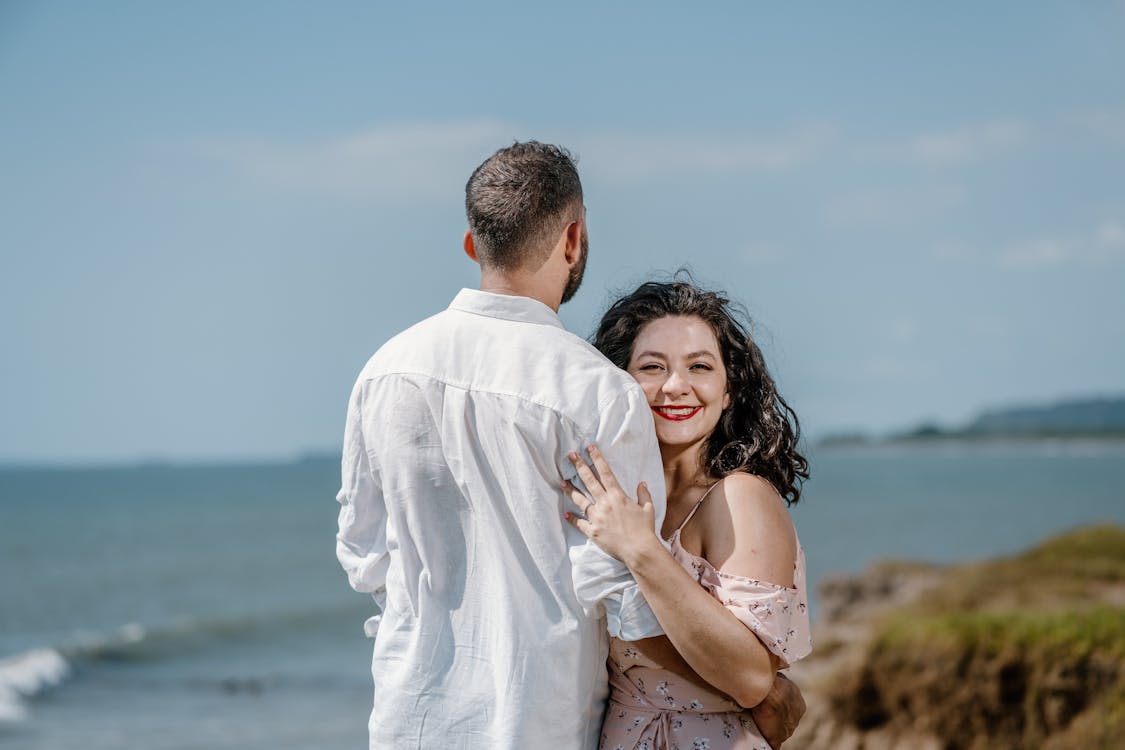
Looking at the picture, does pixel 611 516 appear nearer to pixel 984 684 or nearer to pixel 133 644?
pixel 984 684

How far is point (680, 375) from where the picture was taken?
2.93m

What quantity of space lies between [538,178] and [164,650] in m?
22.8

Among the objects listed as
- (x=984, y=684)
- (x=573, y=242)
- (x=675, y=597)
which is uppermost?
(x=573, y=242)

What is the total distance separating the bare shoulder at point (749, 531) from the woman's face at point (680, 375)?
19 centimetres

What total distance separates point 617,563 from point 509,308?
568mm

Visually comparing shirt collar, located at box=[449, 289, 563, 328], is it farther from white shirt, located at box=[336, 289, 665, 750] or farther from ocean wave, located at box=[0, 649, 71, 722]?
ocean wave, located at box=[0, 649, 71, 722]

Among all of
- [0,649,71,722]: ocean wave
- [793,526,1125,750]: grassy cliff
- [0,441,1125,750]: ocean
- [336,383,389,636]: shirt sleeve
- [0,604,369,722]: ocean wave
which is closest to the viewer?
[336,383,389,636]: shirt sleeve

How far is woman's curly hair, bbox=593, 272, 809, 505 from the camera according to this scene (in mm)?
2998

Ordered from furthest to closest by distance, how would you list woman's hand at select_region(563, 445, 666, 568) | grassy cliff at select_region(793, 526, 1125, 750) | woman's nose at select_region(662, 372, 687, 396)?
grassy cliff at select_region(793, 526, 1125, 750)
woman's nose at select_region(662, 372, 687, 396)
woman's hand at select_region(563, 445, 666, 568)

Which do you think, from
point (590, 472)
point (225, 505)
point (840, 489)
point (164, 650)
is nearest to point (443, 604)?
point (590, 472)

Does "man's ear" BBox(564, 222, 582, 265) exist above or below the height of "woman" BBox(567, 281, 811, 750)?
above

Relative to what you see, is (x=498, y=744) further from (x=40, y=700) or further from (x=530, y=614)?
(x=40, y=700)

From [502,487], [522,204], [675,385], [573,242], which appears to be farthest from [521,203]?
[675,385]

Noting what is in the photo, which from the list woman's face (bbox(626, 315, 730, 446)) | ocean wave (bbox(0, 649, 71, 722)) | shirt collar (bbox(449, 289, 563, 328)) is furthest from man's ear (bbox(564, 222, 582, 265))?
ocean wave (bbox(0, 649, 71, 722))
